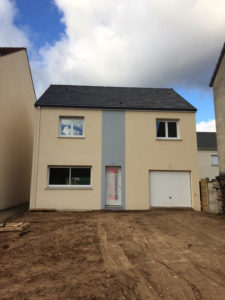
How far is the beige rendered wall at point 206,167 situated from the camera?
908 inches

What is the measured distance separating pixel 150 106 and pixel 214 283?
32.0 ft

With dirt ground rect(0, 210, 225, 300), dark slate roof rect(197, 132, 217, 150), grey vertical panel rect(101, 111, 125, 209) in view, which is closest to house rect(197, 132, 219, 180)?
dark slate roof rect(197, 132, 217, 150)

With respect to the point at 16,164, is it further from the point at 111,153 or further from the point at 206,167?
the point at 206,167

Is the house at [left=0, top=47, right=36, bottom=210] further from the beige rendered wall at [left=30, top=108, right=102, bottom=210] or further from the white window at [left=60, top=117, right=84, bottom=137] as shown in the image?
the white window at [left=60, top=117, right=84, bottom=137]

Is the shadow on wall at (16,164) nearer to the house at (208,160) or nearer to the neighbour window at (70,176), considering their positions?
the neighbour window at (70,176)

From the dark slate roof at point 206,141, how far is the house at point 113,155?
44.7 ft

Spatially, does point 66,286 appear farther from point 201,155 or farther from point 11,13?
point 201,155

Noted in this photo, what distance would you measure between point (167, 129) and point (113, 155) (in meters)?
3.55

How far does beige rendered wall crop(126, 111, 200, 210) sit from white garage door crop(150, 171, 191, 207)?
292 mm

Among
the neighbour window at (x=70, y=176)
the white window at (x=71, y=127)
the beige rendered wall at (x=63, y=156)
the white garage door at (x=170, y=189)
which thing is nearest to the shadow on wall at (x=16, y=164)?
the beige rendered wall at (x=63, y=156)

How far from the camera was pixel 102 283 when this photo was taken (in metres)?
3.18

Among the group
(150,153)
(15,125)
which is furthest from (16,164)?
(150,153)

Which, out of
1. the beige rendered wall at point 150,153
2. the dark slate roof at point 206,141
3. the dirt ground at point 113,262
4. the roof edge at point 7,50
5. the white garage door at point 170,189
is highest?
the roof edge at point 7,50

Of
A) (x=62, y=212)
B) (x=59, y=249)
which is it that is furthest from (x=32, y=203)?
(x=59, y=249)
